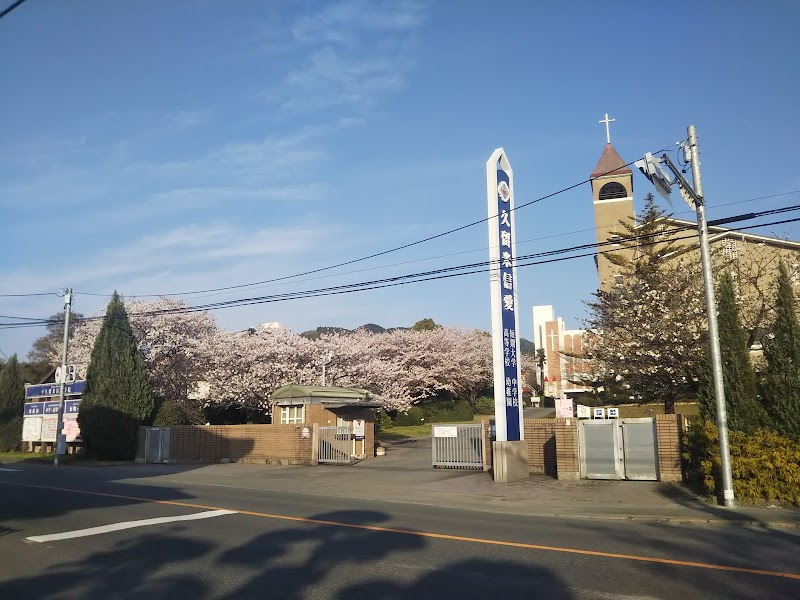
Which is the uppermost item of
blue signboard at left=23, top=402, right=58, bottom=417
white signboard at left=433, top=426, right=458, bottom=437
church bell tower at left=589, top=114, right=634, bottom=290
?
church bell tower at left=589, top=114, right=634, bottom=290

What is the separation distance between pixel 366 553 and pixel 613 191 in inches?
2060

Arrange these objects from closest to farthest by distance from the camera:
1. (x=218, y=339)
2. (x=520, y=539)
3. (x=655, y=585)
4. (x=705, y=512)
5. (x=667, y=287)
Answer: (x=655, y=585)
(x=520, y=539)
(x=705, y=512)
(x=667, y=287)
(x=218, y=339)

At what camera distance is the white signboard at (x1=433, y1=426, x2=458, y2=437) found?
2405 cm

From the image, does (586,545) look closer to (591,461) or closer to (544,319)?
(591,461)

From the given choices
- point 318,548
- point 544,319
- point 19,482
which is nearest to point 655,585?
point 318,548

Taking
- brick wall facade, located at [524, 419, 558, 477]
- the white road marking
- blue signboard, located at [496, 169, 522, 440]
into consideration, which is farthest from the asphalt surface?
brick wall facade, located at [524, 419, 558, 477]

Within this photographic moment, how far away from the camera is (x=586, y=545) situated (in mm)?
9781

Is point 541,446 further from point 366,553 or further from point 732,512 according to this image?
point 366,553

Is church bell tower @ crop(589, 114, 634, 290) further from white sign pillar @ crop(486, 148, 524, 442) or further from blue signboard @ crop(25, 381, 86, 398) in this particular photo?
blue signboard @ crop(25, 381, 86, 398)

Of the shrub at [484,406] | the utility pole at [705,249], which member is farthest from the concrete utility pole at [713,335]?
the shrub at [484,406]

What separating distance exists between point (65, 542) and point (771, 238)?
125ft

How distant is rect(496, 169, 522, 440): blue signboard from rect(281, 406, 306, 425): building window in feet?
38.8

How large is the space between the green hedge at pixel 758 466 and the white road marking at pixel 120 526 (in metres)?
10.3

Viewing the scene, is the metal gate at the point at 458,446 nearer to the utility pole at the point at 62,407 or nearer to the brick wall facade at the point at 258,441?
the brick wall facade at the point at 258,441
